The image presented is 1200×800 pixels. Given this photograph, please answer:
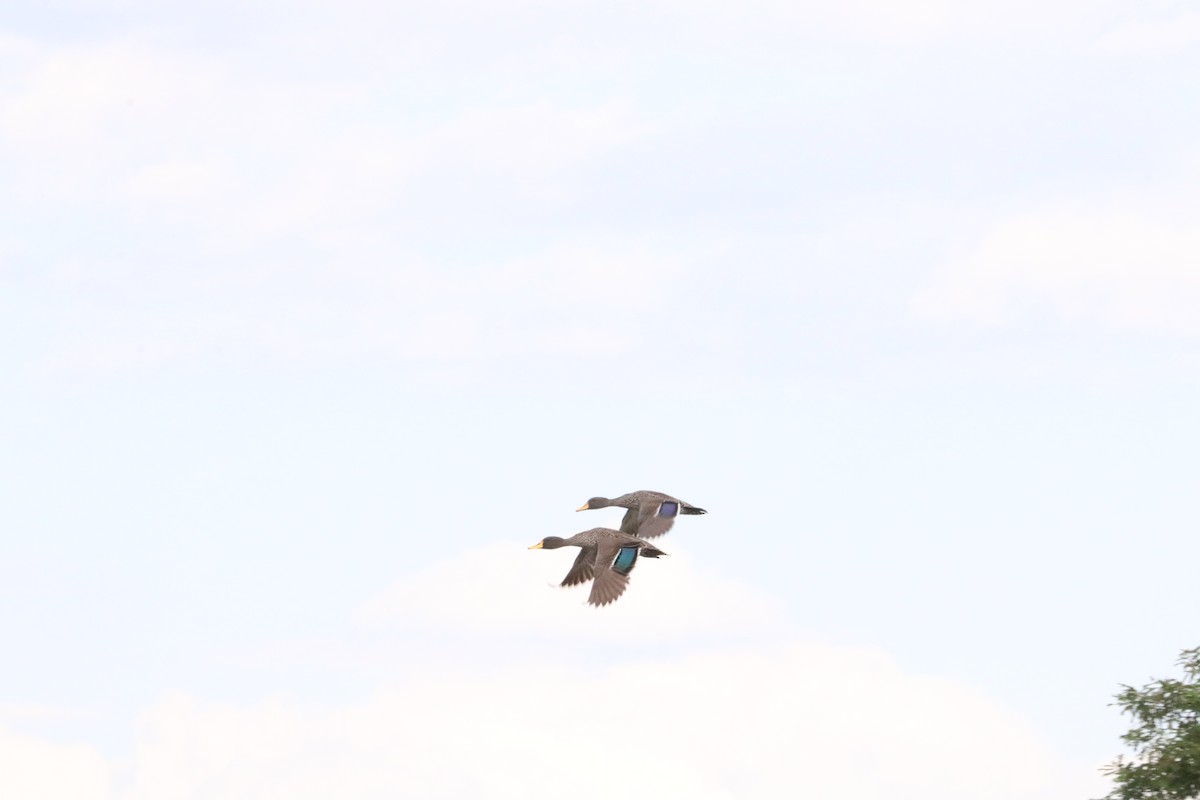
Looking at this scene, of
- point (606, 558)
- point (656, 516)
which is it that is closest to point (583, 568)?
point (606, 558)

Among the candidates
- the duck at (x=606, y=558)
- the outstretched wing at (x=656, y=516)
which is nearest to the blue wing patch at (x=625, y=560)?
the duck at (x=606, y=558)

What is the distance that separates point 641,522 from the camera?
63.5 m

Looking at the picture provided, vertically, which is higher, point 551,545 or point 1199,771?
point 551,545

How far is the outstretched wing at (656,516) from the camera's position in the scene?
207 ft

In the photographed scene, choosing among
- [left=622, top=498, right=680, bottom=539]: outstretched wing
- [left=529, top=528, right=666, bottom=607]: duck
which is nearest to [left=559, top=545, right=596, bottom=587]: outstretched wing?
[left=529, top=528, right=666, bottom=607]: duck

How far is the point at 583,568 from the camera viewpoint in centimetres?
6156

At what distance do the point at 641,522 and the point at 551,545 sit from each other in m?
2.53

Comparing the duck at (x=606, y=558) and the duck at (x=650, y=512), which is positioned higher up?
the duck at (x=650, y=512)

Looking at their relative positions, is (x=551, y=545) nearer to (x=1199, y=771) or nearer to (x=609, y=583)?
(x=609, y=583)

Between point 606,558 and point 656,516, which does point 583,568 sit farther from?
point 656,516

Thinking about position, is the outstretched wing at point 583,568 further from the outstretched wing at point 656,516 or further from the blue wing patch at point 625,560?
the outstretched wing at point 656,516

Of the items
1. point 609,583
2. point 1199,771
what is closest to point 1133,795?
point 1199,771

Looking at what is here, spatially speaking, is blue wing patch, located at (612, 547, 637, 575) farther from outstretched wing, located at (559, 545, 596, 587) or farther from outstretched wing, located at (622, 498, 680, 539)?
outstretched wing, located at (622, 498, 680, 539)

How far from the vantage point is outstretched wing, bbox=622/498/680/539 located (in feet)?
207
